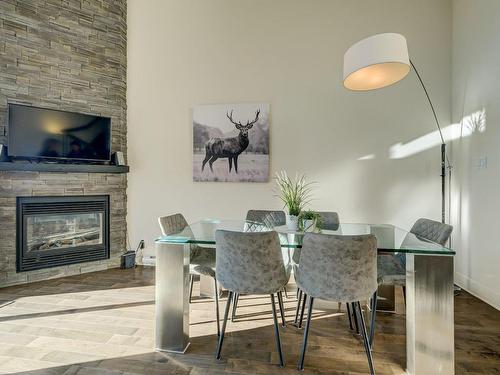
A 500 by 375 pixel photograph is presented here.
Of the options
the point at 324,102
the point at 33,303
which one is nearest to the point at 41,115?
the point at 33,303

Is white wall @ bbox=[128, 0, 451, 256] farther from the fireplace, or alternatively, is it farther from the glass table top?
the glass table top

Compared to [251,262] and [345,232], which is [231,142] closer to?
[345,232]

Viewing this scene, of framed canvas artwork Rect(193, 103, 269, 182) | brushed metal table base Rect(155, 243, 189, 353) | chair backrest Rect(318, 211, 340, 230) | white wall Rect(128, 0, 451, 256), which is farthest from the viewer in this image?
framed canvas artwork Rect(193, 103, 269, 182)

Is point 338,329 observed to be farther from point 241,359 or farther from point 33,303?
point 33,303

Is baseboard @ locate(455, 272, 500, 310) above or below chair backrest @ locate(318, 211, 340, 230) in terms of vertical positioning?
below

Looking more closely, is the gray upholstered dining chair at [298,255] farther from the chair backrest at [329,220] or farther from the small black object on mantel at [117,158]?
the small black object on mantel at [117,158]

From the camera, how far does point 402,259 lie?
2.55 m

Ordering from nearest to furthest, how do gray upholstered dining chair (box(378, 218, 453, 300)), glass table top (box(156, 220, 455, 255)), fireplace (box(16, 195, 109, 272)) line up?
glass table top (box(156, 220, 455, 255)), gray upholstered dining chair (box(378, 218, 453, 300)), fireplace (box(16, 195, 109, 272))

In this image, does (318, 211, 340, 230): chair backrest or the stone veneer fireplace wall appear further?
the stone veneer fireplace wall

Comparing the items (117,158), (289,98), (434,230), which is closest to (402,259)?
(434,230)

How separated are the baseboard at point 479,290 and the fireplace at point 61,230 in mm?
4388

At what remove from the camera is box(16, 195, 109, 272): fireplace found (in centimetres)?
344

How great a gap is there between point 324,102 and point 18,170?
3.67 m

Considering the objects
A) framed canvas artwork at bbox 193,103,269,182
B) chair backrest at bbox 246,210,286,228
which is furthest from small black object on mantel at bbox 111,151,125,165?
chair backrest at bbox 246,210,286,228
